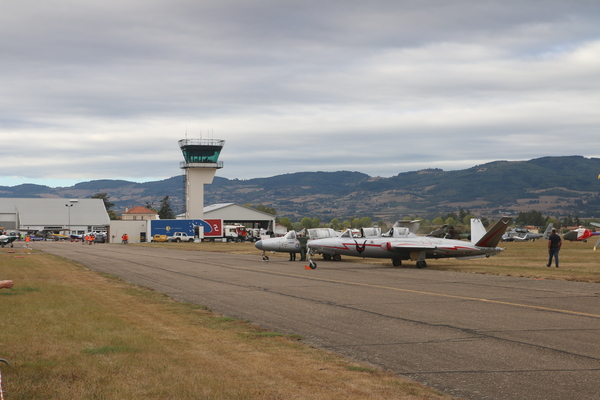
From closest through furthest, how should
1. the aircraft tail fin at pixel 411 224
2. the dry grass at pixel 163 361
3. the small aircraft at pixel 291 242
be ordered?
the dry grass at pixel 163 361, the aircraft tail fin at pixel 411 224, the small aircraft at pixel 291 242

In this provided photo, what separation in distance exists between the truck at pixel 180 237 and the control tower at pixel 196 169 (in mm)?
17844

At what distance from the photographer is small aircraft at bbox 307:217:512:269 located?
2744 cm

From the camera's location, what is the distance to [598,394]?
671 centimetres

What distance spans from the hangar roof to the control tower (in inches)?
1394

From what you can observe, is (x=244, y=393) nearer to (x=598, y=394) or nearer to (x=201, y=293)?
(x=598, y=394)

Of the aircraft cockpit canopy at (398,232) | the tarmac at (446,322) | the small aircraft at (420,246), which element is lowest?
the tarmac at (446,322)

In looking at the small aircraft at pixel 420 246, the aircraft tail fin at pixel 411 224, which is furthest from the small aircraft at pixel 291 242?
the aircraft tail fin at pixel 411 224

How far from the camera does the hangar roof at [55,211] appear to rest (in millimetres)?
132562

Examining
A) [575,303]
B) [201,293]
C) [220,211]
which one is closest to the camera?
[575,303]

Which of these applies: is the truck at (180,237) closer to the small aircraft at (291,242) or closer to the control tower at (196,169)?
the control tower at (196,169)

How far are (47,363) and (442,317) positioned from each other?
25.6 ft

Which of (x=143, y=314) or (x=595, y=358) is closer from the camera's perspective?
(x=595, y=358)

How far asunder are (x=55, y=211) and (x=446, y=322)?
13752 cm

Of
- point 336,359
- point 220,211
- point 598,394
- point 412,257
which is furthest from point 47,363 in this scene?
point 220,211
